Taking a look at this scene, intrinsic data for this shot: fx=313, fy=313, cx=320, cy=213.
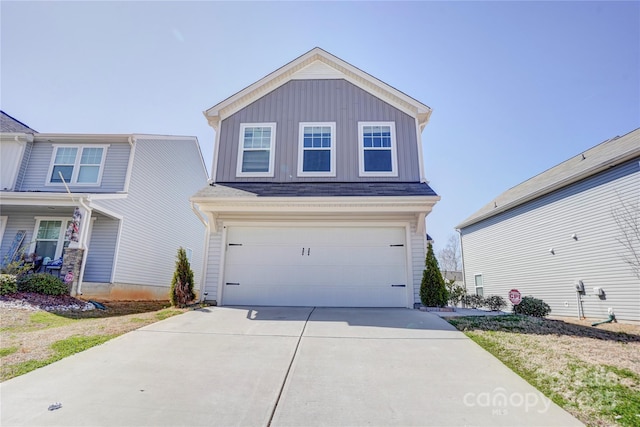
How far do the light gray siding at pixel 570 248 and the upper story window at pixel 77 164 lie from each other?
16.9m

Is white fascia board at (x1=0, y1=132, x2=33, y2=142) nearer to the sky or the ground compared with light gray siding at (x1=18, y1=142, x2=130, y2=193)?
nearer to the sky

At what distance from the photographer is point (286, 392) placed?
2971 millimetres

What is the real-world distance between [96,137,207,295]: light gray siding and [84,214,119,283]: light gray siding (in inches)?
10.2

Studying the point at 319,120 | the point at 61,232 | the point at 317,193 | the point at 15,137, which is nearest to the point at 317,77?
the point at 319,120

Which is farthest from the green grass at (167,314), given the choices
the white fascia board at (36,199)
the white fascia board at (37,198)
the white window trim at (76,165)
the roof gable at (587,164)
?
the roof gable at (587,164)

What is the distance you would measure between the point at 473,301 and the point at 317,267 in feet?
26.8

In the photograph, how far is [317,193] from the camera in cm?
789

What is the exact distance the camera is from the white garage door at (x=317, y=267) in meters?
7.84

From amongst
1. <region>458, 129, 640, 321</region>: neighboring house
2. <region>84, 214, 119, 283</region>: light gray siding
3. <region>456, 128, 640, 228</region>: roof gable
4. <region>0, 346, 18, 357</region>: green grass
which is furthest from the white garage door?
<region>456, 128, 640, 228</region>: roof gable

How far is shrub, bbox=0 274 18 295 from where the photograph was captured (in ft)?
26.0

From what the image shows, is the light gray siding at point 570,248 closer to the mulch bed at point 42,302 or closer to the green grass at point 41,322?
the green grass at point 41,322

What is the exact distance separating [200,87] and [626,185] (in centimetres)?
1329

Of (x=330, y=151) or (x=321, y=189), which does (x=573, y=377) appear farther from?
(x=330, y=151)

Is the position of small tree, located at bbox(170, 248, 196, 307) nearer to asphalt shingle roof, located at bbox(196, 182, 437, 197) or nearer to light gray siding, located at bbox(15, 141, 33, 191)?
asphalt shingle roof, located at bbox(196, 182, 437, 197)
